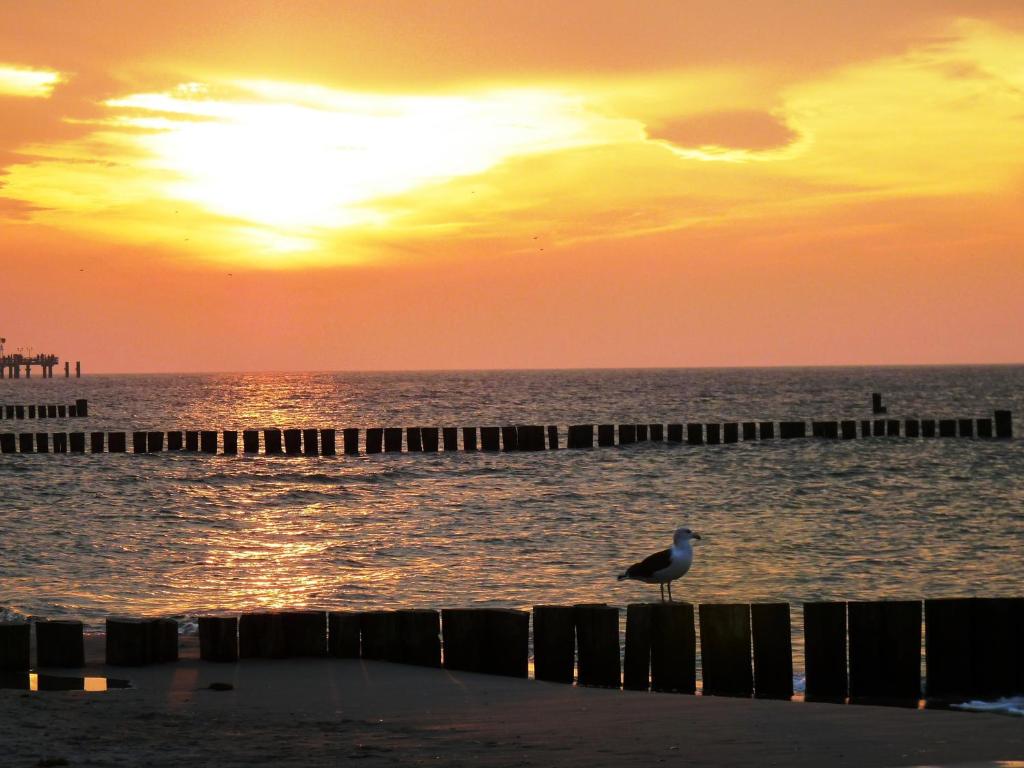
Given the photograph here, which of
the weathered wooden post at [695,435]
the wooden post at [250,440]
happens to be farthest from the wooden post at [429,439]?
the weathered wooden post at [695,435]

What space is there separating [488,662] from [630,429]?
4554 cm

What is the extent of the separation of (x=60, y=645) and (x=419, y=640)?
273 centimetres

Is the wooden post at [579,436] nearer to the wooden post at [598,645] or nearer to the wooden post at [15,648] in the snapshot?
the wooden post at [598,645]

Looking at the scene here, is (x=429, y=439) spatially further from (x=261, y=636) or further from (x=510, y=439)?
(x=261, y=636)

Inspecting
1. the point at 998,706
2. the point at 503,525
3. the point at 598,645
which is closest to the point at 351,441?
the point at 503,525

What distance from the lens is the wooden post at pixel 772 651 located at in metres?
9.78

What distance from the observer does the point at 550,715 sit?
879 cm

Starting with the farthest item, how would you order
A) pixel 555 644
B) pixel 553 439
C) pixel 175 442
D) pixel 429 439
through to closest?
1. pixel 553 439
2. pixel 175 442
3. pixel 429 439
4. pixel 555 644

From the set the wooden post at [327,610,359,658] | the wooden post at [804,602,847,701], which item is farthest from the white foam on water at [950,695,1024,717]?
→ the wooden post at [327,610,359,658]

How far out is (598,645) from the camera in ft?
33.0

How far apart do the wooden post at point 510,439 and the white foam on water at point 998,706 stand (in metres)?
41.6

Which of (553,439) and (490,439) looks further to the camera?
(553,439)

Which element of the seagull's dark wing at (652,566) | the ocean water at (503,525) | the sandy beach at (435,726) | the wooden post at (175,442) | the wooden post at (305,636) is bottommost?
the ocean water at (503,525)

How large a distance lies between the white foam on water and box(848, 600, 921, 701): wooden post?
14.0 inches
